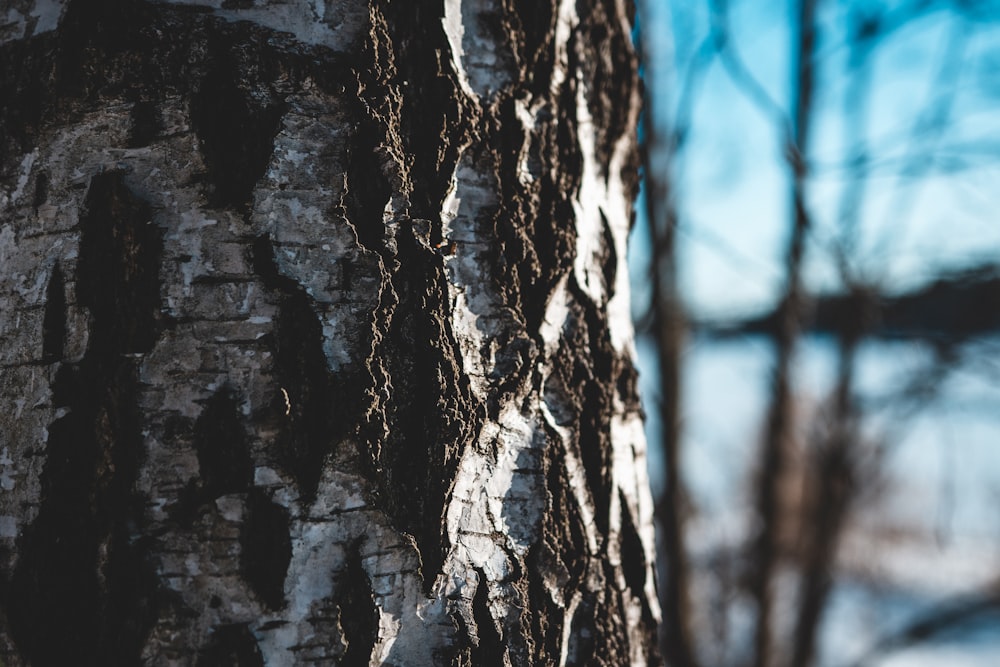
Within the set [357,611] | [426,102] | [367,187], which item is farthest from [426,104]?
[357,611]

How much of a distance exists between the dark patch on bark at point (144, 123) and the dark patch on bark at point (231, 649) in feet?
1.46

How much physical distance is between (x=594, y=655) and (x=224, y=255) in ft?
1.89

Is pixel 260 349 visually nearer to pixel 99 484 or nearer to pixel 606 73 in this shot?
pixel 99 484

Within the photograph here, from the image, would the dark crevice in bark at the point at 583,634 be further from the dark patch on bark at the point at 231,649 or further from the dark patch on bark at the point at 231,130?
the dark patch on bark at the point at 231,130

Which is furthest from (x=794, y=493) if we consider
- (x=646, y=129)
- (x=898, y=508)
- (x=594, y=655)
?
(x=594, y=655)

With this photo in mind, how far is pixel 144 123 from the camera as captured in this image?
2.21 ft

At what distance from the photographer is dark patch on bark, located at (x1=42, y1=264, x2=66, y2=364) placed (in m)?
0.66

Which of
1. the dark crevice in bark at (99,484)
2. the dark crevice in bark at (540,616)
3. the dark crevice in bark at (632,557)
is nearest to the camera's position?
the dark crevice in bark at (99,484)

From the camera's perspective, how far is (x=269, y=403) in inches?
25.8

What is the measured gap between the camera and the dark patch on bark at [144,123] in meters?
0.67

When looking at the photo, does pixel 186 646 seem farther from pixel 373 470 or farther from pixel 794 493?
pixel 794 493

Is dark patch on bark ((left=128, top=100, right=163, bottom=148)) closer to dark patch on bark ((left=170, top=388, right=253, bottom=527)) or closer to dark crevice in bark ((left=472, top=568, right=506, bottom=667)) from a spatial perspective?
dark patch on bark ((left=170, top=388, right=253, bottom=527))

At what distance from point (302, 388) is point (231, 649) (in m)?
0.24

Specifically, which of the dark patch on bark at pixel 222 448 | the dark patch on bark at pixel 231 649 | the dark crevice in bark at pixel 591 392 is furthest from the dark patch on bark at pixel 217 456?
the dark crevice in bark at pixel 591 392
